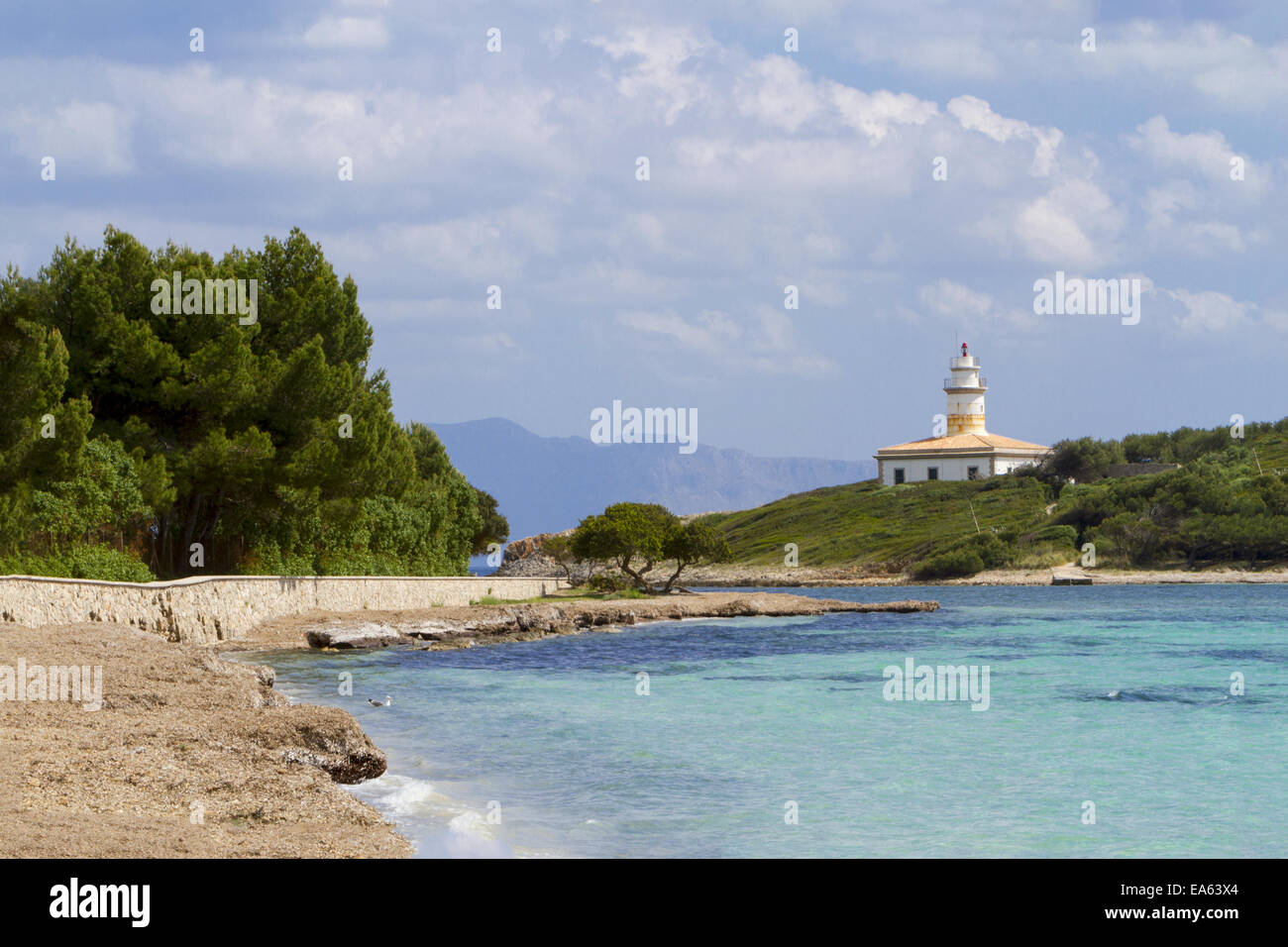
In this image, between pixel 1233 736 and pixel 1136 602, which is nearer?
pixel 1233 736

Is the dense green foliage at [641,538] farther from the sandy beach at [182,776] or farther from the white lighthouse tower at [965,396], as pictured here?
the white lighthouse tower at [965,396]

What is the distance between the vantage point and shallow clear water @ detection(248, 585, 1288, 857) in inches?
455

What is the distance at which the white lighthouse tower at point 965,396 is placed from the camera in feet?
401

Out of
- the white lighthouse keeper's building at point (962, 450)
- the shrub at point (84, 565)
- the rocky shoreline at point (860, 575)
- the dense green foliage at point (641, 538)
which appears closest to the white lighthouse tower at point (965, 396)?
the white lighthouse keeper's building at point (962, 450)

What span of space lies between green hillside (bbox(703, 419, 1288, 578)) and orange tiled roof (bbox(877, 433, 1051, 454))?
4.30 m

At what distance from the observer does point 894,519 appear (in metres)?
112

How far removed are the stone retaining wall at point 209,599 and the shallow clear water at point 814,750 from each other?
313 centimetres

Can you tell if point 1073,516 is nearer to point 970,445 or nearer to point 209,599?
point 970,445

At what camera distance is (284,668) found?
83.8ft

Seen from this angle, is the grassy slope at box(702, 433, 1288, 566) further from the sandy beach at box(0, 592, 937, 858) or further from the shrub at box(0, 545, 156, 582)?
the sandy beach at box(0, 592, 937, 858)

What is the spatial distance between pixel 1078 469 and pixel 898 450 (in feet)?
68.7

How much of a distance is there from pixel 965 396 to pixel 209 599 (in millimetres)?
103456

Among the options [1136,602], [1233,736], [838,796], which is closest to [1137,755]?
[1233,736]
